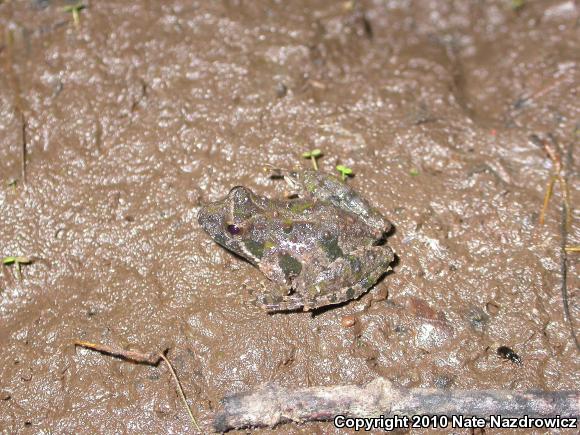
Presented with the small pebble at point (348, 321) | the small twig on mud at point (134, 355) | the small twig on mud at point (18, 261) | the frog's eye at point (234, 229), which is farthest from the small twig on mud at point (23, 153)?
the small pebble at point (348, 321)

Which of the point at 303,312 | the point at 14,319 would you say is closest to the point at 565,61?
the point at 303,312

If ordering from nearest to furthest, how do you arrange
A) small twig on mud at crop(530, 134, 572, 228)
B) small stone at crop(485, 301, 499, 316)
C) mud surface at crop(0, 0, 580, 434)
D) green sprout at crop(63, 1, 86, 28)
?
mud surface at crop(0, 0, 580, 434) → small stone at crop(485, 301, 499, 316) → small twig on mud at crop(530, 134, 572, 228) → green sprout at crop(63, 1, 86, 28)

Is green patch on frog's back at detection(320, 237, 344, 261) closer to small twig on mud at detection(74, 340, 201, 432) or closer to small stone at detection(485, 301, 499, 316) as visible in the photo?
small stone at detection(485, 301, 499, 316)

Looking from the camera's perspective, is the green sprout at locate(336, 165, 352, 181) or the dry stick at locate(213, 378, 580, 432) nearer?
the dry stick at locate(213, 378, 580, 432)

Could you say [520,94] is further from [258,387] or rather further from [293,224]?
[258,387]

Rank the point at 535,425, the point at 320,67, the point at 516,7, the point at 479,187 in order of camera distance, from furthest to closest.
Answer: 1. the point at 516,7
2. the point at 320,67
3. the point at 479,187
4. the point at 535,425

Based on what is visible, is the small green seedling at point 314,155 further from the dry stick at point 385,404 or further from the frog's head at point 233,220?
the dry stick at point 385,404

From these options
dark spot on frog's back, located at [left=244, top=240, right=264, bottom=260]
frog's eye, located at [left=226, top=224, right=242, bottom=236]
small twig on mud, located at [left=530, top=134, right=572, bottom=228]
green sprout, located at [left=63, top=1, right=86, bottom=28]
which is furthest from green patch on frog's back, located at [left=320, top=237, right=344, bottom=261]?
green sprout, located at [left=63, top=1, right=86, bottom=28]

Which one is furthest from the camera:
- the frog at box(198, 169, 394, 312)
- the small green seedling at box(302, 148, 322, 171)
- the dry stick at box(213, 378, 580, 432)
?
the small green seedling at box(302, 148, 322, 171)
